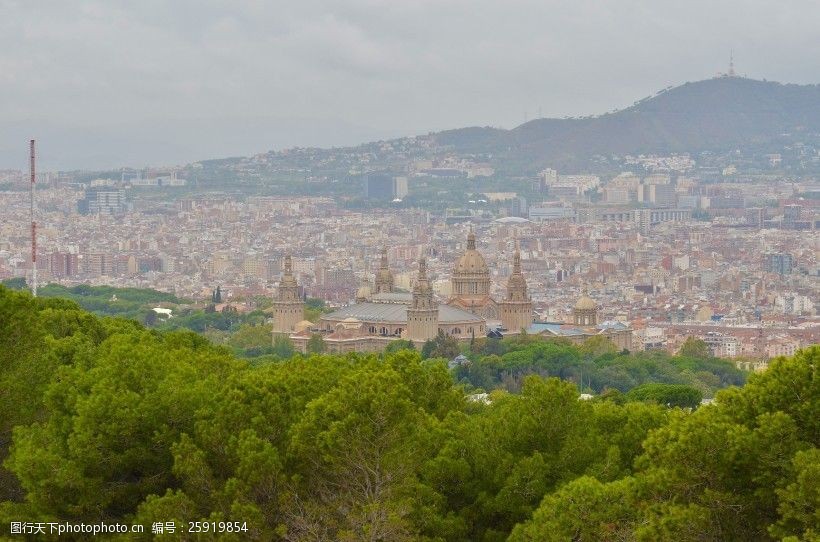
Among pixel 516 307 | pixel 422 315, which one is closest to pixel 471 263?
pixel 516 307

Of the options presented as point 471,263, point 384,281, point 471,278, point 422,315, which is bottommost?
point 422,315

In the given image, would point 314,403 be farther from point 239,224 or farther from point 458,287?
point 239,224

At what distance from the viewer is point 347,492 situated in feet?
65.7

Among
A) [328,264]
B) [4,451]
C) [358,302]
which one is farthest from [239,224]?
[4,451]

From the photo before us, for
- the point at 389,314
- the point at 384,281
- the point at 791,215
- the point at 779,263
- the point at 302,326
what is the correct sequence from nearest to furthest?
1. the point at 389,314
2. the point at 302,326
3. the point at 384,281
4. the point at 779,263
5. the point at 791,215

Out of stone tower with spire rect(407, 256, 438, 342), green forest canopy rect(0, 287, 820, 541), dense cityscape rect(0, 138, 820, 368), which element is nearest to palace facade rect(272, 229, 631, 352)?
stone tower with spire rect(407, 256, 438, 342)

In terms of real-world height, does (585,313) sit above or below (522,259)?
above

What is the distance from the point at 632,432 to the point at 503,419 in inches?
56.2

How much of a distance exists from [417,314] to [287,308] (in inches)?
286

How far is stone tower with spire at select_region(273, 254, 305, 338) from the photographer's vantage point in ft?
259

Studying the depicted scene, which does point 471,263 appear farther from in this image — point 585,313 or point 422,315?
point 422,315

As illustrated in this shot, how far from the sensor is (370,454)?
19844 mm

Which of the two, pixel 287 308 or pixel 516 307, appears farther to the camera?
pixel 516 307

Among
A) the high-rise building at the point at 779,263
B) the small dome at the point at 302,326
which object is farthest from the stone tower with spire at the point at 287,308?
the high-rise building at the point at 779,263
